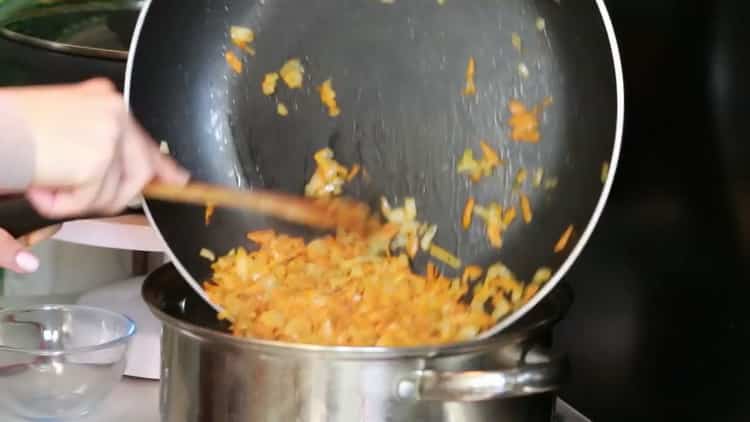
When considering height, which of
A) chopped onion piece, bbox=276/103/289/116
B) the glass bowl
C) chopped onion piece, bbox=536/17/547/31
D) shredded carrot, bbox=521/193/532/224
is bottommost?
the glass bowl

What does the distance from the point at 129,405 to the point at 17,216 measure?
21 cm

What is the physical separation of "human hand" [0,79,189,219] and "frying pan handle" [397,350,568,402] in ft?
0.64

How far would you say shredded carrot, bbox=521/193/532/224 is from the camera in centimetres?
67

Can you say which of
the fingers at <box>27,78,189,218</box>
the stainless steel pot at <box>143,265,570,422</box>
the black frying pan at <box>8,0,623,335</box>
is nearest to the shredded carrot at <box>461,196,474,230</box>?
the black frying pan at <box>8,0,623,335</box>

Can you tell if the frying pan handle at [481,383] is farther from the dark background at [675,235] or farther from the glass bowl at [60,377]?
the glass bowl at [60,377]

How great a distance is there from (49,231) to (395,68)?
0.28 meters

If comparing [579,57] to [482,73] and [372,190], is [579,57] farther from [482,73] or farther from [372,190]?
[372,190]

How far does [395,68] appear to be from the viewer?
702mm

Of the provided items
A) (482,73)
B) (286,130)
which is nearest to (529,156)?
(482,73)

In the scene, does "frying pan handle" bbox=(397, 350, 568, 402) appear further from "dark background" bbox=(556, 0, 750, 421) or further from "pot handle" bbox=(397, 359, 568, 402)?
"dark background" bbox=(556, 0, 750, 421)

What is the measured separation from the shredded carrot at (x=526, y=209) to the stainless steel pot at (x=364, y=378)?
86 mm

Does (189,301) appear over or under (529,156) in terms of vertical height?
under

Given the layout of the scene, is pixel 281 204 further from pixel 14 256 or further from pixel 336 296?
pixel 14 256

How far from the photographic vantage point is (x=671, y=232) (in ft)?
2.18
